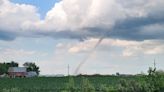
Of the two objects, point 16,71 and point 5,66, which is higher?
point 5,66

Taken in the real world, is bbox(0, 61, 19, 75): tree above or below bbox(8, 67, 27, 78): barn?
above

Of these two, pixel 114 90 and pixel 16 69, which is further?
pixel 16 69

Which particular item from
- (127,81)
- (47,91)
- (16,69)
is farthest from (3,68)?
(127,81)

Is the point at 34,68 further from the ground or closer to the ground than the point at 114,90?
further from the ground

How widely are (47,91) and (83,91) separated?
2942 centimetres

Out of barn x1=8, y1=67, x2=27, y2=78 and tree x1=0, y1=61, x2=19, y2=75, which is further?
tree x1=0, y1=61, x2=19, y2=75

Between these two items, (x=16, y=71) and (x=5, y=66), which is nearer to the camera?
(x=16, y=71)

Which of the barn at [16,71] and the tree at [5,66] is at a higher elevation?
the tree at [5,66]

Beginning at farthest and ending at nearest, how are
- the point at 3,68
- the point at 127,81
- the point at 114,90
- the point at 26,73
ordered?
the point at 3,68 < the point at 26,73 < the point at 127,81 < the point at 114,90

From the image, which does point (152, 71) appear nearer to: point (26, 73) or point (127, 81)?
point (127, 81)

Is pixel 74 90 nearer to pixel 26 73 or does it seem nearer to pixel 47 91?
pixel 47 91

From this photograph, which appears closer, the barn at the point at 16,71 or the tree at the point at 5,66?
the barn at the point at 16,71

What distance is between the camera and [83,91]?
23016 millimetres

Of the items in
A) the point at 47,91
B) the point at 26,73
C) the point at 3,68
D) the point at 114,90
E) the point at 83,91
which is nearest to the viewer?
the point at 83,91
